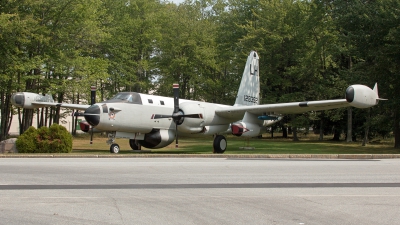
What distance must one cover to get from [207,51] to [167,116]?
35.2 m

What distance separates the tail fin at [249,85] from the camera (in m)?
33.0

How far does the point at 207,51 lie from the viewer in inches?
2400

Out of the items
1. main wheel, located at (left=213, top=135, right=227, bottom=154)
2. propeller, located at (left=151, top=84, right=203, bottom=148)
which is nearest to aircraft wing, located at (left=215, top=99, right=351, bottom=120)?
main wheel, located at (left=213, top=135, right=227, bottom=154)

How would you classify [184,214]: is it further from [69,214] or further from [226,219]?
[69,214]

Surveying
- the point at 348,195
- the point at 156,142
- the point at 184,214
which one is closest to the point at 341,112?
the point at 156,142

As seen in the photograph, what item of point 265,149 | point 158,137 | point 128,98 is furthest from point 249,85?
point 128,98

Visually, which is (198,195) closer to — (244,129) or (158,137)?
(158,137)

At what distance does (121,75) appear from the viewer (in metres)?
59.0

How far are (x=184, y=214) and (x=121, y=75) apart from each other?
5211 cm

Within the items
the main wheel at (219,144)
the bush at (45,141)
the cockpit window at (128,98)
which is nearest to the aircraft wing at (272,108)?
the main wheel at (219,144)

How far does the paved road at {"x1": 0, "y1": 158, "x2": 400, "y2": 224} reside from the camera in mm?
7809

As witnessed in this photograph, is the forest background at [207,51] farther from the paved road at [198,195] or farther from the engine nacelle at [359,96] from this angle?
the paved road at [198,195]

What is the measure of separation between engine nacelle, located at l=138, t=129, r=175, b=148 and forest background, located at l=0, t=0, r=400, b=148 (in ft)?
43.0

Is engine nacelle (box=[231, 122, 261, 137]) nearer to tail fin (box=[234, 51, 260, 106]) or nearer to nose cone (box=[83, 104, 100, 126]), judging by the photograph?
tail fin (box=[234, 51, 260, 106])
